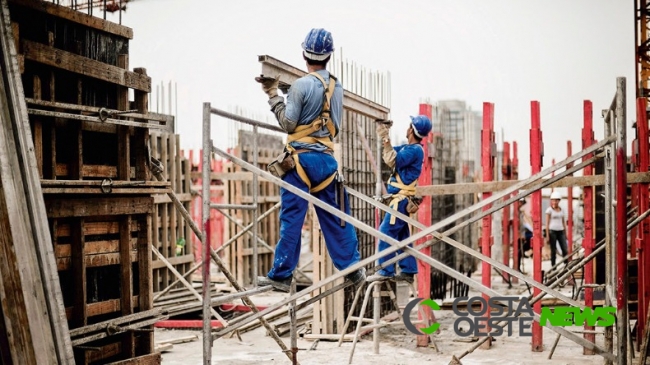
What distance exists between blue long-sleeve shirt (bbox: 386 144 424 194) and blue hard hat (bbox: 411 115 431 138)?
0.17 metres

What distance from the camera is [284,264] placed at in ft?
21.6

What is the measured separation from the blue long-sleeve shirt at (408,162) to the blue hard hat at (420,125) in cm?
17

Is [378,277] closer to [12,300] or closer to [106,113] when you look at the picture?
[106,113]

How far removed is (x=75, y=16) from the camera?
21.6ft

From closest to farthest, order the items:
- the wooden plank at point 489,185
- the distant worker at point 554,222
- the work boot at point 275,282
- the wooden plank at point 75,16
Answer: the wooden plank at point 75,16
the work boot at point 275,282
the wooden plank at point 489,185
the distant worker at point 554,222

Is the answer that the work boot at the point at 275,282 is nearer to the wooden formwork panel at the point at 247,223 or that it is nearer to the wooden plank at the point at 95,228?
the wooden plank at the point at 95,228

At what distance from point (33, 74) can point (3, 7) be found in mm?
573

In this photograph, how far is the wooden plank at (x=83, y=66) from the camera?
6.08 m

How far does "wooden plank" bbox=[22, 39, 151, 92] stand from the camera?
6.08 meters

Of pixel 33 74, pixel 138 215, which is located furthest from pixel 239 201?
pixel 33 74

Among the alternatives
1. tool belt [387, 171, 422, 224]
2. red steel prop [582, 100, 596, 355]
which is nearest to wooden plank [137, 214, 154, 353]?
tool belt [387, 171, 422, 224]

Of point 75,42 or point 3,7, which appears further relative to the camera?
point 75,42

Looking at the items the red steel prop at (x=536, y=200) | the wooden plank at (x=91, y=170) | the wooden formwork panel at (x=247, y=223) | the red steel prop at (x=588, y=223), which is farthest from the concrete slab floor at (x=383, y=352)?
the wooden formwork panel at (x=247, y=223)

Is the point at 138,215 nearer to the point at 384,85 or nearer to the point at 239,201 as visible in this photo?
the point at 384,85
